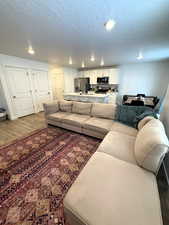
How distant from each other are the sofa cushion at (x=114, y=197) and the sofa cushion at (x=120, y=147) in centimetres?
18

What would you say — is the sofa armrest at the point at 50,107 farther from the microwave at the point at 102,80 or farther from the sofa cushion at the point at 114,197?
the microwave at the point at 102,80

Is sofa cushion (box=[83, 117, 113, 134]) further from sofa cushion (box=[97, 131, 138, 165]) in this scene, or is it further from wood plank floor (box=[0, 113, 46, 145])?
wood plank floor (box=[0, 113, 46, 145])

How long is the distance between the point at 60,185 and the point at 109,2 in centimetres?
256

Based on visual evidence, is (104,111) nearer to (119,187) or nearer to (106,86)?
(119,187)

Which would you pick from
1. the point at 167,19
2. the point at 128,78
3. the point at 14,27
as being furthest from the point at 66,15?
the point at 128,78

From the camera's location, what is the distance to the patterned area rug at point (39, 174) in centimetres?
109

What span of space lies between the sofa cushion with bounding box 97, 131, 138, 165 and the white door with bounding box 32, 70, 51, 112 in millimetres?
4216

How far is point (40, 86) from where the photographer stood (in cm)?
472

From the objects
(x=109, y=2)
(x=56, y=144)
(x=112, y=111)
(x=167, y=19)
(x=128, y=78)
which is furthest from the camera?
(x=128, y=78)

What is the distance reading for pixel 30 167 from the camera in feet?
5.56

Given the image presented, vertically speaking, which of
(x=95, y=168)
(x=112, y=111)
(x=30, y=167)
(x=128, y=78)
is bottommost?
(x=30, y=167)

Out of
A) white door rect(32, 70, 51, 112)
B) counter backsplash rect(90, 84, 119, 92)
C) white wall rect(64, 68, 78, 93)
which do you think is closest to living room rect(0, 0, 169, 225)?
white door rect(32, 70, 51, 112)

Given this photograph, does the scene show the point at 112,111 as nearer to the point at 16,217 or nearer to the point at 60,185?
the point at 60,185

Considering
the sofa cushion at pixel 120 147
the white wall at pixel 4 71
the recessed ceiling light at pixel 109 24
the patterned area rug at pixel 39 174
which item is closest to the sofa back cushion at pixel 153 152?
Result: the sofa cushion at pixel 120 147
